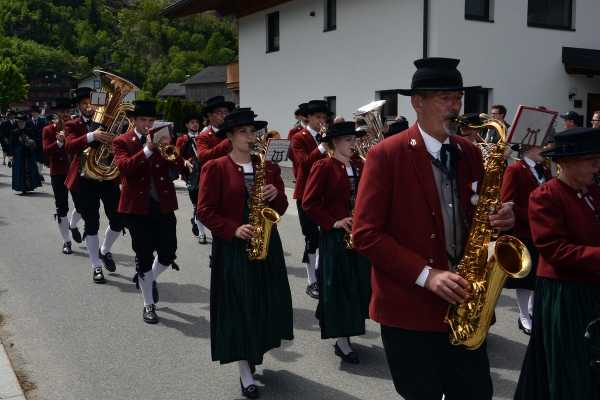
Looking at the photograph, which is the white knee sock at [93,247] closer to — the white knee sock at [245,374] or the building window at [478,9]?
the white knee sock at [245,374]

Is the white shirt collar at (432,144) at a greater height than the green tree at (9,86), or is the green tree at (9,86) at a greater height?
the green tree at (9,86)

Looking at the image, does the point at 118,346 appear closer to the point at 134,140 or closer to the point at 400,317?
the point at 134,140

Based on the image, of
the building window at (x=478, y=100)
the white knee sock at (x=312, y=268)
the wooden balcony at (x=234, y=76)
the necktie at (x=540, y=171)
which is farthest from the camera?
the wooden balcony at (x=234, y=76)

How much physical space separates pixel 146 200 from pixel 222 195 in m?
2.01

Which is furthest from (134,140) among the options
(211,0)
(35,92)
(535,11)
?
(35,92)

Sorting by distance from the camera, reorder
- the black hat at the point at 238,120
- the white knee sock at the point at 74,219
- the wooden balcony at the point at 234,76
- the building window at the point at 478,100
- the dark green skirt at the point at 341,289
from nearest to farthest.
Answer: the black hat at the point at 238,120
the dark green skirt at the point at 341,289
the white knee sock at the point at 74,219
the building window at the point at 478,100
the wooden balcony at the point at 234,76

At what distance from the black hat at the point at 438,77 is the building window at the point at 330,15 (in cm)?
1739

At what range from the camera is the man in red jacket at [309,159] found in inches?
302

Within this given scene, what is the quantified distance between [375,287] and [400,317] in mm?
228

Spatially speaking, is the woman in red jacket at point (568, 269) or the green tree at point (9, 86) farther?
the green tree at point (9, 86)

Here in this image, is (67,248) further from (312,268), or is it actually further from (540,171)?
(540,171)

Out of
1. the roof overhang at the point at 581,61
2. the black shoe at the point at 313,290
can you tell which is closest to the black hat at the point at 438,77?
the black shoe at the point at 313,290

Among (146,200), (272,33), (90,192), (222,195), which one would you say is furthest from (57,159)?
(272,33)

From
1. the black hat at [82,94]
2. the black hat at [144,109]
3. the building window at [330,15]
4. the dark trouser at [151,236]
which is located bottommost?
the dark trouser at [151,236]
